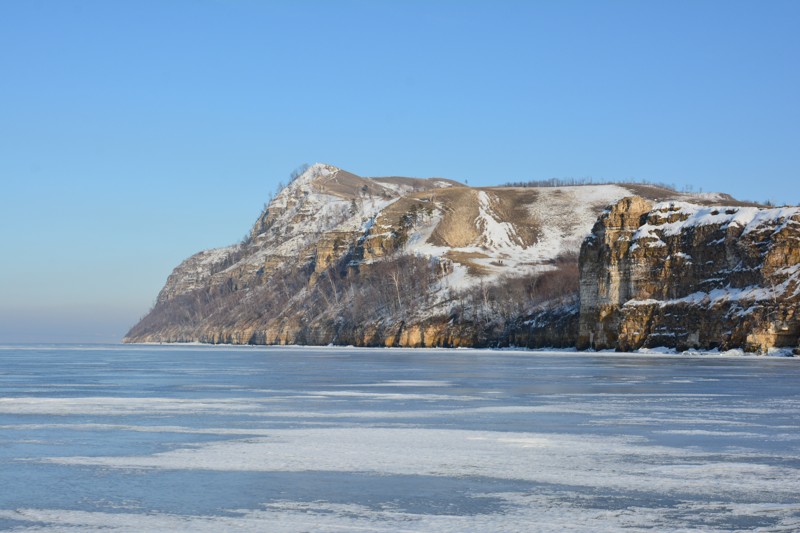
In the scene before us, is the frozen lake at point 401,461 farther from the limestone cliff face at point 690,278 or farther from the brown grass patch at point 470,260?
the brown grass patch at point 470,260

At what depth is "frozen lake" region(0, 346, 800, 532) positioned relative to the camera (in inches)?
576

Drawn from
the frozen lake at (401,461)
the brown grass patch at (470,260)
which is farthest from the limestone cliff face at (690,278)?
the frozen lake at (401,461)

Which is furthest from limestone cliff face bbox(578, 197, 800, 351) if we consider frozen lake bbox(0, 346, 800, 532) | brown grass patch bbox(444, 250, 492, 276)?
frozen lake bbox(0, 346, 800, 532)

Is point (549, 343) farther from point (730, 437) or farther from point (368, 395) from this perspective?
point (730, 437)

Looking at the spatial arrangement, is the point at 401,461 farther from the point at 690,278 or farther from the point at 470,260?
the point at 470,260

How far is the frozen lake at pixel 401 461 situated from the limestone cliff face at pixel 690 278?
58502 mm

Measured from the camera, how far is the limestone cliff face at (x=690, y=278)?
94.4 metres

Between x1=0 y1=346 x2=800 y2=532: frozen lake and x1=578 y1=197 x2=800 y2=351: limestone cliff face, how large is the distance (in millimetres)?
58502

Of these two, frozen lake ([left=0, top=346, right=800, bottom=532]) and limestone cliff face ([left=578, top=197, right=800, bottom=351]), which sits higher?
limestone cliff face ([left=578, top=197, right=800, bottom=351])

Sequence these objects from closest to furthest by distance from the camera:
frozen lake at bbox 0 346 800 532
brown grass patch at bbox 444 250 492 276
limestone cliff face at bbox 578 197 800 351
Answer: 1. frozen lake at bbox 0 346 800 532
2. limestone cliff face at bbox 578 197 800 351
3. brown grass patch at bbox 444 250 492 276

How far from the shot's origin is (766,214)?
10038 cm

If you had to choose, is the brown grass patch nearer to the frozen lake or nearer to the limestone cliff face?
the limestone cliff face

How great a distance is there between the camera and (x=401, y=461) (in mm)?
20156

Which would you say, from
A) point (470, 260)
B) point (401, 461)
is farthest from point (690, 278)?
point (401, 461)
